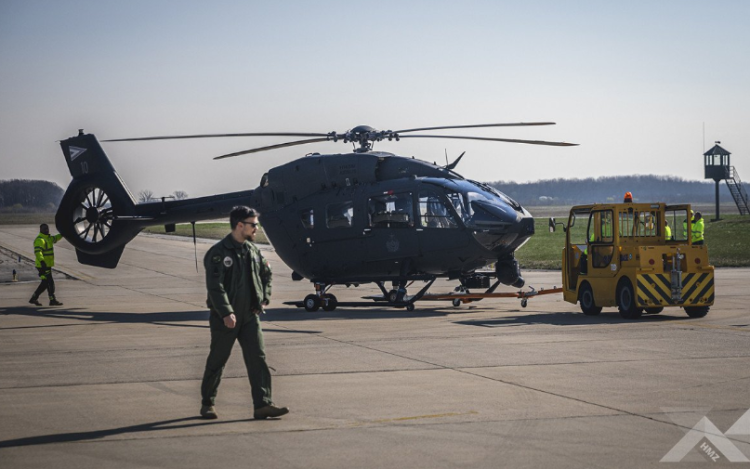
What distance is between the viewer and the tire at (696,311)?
17.1 m

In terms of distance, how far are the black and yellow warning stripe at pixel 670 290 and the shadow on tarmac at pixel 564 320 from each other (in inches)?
13.5

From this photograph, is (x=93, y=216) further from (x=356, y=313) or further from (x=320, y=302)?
(x=356, y=313)

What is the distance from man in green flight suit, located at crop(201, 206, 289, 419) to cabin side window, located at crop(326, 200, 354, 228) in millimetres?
11837

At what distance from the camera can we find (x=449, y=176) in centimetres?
2005

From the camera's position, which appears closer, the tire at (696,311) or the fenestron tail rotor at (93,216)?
the tire at (696,311)

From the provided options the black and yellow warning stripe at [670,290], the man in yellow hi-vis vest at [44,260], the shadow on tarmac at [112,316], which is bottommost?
the shadow on tarmac at [112,316]

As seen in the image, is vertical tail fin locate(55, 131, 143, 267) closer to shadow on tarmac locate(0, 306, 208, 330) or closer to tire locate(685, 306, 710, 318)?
shadow on tarmac locate(0, 306, 208, 330)

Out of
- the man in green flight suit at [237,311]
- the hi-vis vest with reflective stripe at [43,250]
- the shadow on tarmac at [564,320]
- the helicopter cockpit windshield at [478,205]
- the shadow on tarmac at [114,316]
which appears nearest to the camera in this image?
the man in green flight suit at [237,311]

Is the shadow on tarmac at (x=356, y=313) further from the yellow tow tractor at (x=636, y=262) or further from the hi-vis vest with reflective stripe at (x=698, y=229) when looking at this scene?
the hi-vis vest with reflective stripe at (x=698, y=229)

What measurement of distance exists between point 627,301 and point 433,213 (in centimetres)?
440

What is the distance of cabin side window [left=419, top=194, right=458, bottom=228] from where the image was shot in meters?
19.2

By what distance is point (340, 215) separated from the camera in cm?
2050

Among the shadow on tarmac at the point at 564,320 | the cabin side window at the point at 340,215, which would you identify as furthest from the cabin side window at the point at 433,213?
the shadow on tarmac at the point at 564,320

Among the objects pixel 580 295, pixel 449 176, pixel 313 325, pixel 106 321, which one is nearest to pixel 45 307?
pixel 106 321
